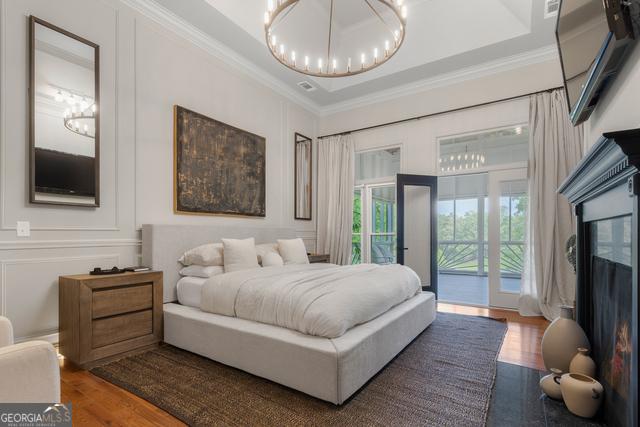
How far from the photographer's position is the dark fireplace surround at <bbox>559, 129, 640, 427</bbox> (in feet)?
3.88

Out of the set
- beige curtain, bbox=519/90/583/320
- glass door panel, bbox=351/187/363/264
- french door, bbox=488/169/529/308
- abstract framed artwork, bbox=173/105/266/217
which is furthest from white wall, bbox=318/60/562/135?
abstract framed artwork, bbox=173/105/266/217

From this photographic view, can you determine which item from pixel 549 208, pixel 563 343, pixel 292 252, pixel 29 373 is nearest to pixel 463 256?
pixel 549 208

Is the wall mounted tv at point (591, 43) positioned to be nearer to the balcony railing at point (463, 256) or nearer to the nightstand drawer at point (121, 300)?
the nightstand drawer at point (121, 300)

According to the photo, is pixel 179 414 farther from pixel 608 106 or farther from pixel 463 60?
pixel 463 60

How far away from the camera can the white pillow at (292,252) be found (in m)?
4.04

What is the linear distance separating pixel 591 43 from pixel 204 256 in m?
3.30

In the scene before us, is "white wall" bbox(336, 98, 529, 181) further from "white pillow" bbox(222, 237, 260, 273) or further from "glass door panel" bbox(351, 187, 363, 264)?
"white pillow" bbox(222, 237, 260, 273)

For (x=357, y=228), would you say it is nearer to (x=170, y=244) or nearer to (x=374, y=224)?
(x=374, y=224)

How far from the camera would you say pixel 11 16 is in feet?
7.97

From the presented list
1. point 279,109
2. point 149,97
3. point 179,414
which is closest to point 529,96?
point 279,109

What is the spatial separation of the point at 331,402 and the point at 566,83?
2.65 m

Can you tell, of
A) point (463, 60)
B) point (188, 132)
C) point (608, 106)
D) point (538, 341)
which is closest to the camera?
point (608, 106)

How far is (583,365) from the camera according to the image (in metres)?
1.83

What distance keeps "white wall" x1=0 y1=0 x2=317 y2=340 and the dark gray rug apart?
36.8 inches
